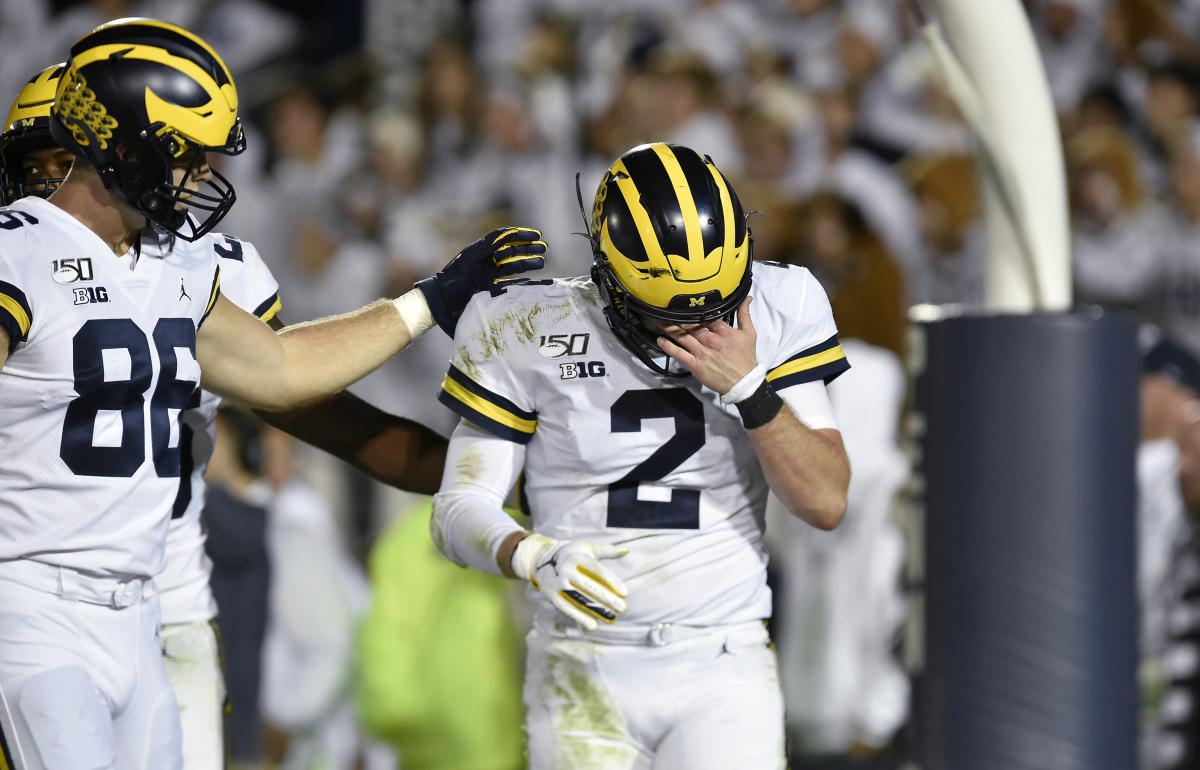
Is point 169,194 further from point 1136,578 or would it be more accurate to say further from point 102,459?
point 1136,578

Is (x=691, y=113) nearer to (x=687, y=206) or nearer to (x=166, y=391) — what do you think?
(x=687, y=206)

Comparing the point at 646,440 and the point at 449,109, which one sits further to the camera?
the point at 449,109

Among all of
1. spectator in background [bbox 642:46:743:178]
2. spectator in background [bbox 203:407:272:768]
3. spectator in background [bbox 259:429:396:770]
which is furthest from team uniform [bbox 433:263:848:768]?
spectator in background [bbox 642:46:743:178]

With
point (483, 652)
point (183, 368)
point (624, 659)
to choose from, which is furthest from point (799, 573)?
point (183, 368)

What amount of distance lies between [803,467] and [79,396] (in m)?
1.29

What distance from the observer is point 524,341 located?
120 inches

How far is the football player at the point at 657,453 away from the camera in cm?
284

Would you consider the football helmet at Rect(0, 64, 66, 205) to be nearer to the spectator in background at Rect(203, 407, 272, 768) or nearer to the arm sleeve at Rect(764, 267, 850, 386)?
the spectator in background at Rect(203, 407, 272, 768)

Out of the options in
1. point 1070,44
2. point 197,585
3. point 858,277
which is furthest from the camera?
point 1070,44

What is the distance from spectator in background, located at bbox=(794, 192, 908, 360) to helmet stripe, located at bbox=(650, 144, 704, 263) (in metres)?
3.62

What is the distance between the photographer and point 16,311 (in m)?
2.52

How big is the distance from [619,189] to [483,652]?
2176mm

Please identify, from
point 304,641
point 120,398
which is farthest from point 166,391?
point 304,641

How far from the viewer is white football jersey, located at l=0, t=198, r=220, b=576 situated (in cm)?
256
